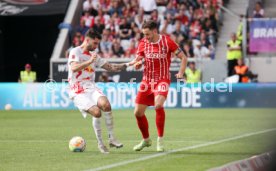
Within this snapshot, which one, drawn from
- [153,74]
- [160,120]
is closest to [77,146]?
[160,120]

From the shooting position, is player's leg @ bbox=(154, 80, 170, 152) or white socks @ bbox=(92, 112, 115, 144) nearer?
white socks @ bbox=(92, 112, 115, 144)

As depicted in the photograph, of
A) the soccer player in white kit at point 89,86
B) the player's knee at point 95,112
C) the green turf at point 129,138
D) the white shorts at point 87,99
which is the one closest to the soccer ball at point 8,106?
the green turf at point 129,138

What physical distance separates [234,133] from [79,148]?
4978 millimetres

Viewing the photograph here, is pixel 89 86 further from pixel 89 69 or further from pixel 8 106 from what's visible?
pixel 8 106

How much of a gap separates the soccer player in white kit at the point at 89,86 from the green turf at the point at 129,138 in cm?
45

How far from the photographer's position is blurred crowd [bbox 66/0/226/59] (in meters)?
31.0

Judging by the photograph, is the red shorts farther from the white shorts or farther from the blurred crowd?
the blurred crowd

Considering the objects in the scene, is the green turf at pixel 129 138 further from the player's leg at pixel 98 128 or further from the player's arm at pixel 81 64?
the player's arm at pixel 81 64

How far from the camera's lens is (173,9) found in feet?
→ 105

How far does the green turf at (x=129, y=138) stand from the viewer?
12.0m

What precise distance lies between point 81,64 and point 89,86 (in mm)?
676

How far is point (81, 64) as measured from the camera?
44.4 ft

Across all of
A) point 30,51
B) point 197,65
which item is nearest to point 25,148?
point 197,65

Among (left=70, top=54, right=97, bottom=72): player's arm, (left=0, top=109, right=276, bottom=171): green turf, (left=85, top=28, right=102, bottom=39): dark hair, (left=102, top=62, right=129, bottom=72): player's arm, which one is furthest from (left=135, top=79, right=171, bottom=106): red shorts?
(left=85, top=28, right=102, bottom=39): dark hair
